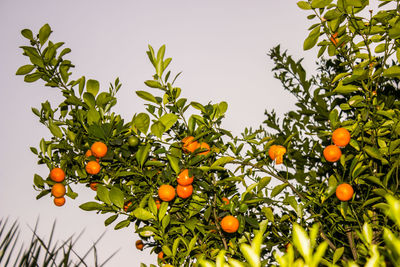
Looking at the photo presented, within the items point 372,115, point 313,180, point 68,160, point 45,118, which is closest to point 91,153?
point 68,160

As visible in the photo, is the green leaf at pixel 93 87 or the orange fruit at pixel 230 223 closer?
the orange fruit at pixel 230 223

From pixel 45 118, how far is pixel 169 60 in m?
0.82

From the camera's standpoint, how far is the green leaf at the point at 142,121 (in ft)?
5.05

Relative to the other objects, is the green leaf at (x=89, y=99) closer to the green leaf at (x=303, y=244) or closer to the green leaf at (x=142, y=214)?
the green leaf at (x=142, y=214)

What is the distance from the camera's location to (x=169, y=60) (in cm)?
166

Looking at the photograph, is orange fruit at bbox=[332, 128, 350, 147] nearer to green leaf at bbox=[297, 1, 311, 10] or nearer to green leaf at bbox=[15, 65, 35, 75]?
green leaf at bbox=[297, 1, 311, 10]

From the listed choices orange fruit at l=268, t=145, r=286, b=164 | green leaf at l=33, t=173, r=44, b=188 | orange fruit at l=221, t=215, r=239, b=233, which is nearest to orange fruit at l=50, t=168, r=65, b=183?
green leaf at l=33, t=173, r=44, b=188

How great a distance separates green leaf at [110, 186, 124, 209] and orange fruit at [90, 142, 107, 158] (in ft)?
0.56

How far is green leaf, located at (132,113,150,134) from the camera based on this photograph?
154 cm

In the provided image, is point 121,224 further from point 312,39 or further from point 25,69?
point 312,39

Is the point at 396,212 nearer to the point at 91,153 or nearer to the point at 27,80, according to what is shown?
the point at 91,153

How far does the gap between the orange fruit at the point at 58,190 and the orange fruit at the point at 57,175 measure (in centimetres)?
4

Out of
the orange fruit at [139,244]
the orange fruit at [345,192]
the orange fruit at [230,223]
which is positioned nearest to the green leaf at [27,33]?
the orange fruit at [230,223]

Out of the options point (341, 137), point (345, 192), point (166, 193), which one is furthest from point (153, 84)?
point (345, 192)
